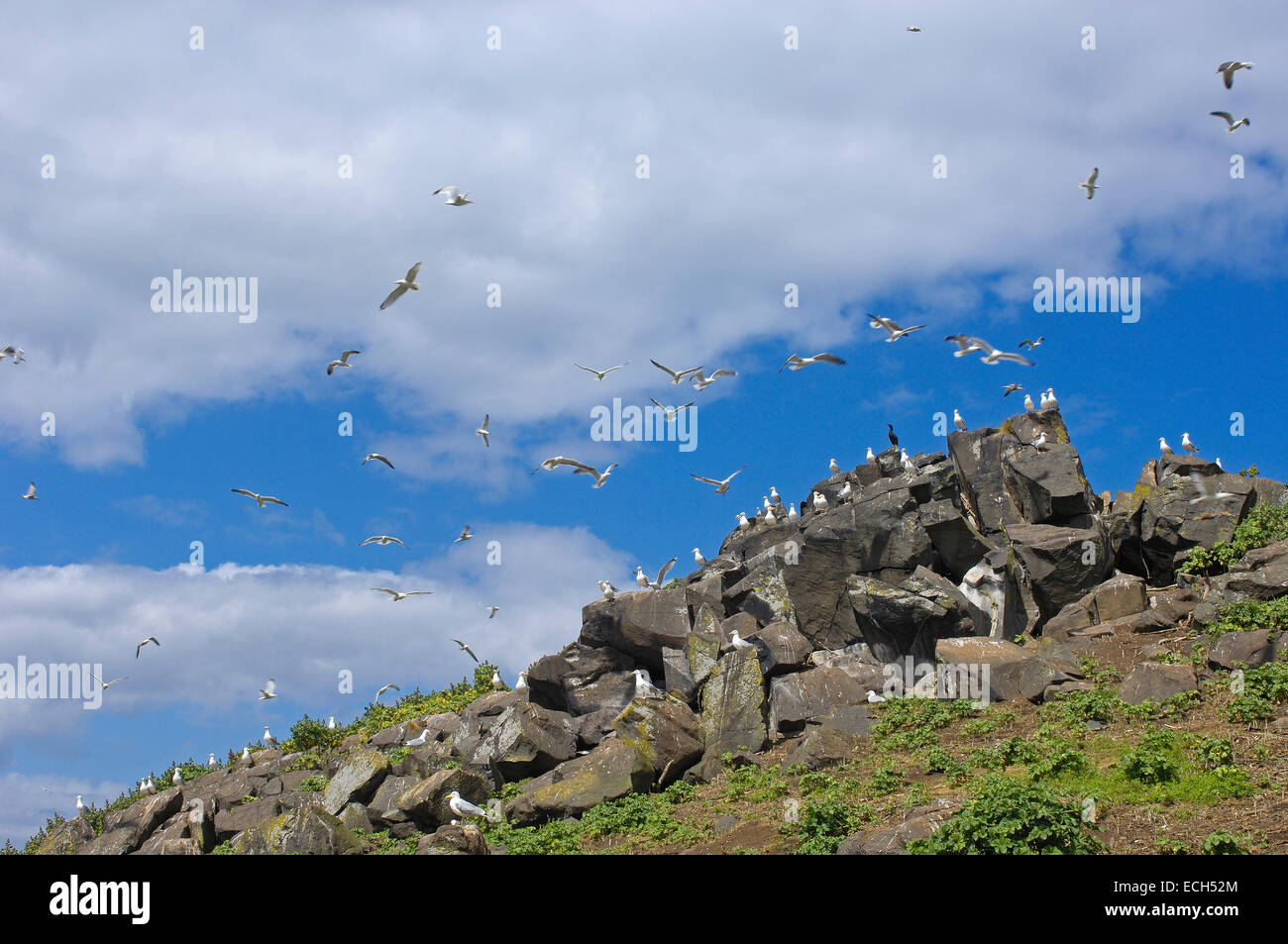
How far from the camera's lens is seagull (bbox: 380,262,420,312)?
22.7m

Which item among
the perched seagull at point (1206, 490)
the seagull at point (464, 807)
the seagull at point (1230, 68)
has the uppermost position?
the seagull at point (1230, 68)

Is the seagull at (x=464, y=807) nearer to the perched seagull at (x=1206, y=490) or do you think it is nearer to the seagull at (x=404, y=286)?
the seagull at (x=404, y=286)

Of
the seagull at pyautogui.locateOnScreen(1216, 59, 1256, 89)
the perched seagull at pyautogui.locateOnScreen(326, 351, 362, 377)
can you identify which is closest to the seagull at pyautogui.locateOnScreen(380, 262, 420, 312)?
the perched seagull at pyautogui.locateOnScreen(326, 351, 362, 377)

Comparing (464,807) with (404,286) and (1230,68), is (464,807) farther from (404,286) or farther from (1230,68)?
(1230,68)

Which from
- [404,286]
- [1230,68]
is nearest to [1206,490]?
[1230,68]

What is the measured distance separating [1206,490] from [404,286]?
2480 cm

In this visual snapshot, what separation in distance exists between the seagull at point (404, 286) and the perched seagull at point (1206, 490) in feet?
78.5

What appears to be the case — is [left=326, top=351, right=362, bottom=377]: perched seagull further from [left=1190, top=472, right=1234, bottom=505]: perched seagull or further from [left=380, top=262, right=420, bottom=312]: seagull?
[left=1190, top=472, right=1234, bottom=505]: perched seagull

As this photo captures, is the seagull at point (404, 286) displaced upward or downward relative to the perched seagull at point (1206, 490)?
upward

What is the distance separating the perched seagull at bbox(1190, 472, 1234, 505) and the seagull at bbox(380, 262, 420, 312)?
23.9m

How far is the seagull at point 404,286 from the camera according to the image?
74.5 feet

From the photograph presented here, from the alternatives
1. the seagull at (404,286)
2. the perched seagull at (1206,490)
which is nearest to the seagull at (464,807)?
the seagull at (404,286)
